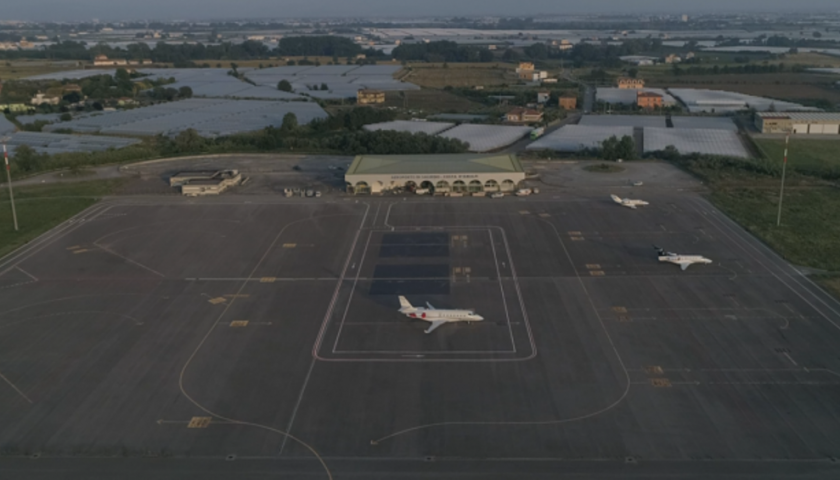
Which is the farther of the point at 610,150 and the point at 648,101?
the point at 648,101

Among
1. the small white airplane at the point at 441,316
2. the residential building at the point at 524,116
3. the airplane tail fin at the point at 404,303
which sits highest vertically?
the residential building at the point at 524,116

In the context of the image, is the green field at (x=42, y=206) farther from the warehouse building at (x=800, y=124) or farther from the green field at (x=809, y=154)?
the warehouse building at (x=800, y=124)

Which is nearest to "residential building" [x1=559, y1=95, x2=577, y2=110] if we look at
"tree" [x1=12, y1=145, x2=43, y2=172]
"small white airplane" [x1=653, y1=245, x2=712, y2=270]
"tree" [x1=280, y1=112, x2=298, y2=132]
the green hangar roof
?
"tree" [x1=280, y1=112, x2=298, y2=132]

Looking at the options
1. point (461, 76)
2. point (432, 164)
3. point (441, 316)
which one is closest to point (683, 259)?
point (441, 316)

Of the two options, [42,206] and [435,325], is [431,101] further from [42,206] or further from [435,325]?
[435,325]

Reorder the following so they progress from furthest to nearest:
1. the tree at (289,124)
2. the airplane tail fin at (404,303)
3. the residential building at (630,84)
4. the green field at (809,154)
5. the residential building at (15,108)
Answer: the residential building at (630,84) < the residential building at (15,108) < the tree at (289,124) < the green field at (809,154) < the airplane tail fin at (404,303)

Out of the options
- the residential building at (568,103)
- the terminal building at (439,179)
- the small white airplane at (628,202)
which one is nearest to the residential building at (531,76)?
the residential building at (568,103)
